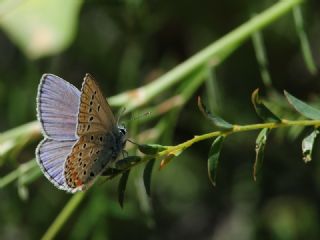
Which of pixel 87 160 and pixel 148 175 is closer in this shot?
pixel 148 175

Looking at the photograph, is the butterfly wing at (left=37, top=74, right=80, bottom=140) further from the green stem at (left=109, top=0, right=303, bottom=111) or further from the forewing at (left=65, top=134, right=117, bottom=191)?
the green stem at (left=109, top=0, right=303, bottom=111)

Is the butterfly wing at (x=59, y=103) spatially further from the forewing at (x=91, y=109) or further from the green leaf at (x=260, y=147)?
the green leaf at (x=260, y=147)

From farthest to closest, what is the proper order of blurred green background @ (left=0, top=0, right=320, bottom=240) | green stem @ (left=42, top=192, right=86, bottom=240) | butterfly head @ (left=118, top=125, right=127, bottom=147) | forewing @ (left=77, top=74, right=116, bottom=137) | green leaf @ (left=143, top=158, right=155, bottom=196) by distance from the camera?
blurred green background @ (left=0, top=0, right=320, bottom=240) < green stem @ (left=42, top=192, right=86, bottom=240) < butterfly head @ (left=118, top=125, right=127, bottom=147) < forewing @ (left=77, top=74, right=116, bottom=137) < green leaf @ (left=143, top=158, right=155, bottom=196)

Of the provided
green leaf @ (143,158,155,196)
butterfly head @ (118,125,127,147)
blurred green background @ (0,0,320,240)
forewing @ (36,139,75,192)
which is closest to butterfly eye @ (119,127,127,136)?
butterfly head @ (118,125,127,147)

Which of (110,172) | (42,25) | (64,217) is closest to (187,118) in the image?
(42,25)

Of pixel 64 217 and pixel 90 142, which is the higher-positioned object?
pixel 90 142

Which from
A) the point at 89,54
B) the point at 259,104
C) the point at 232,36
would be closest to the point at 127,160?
the point at 259,104

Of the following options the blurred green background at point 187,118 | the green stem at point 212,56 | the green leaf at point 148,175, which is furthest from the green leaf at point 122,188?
the blurred green background at point 187,118

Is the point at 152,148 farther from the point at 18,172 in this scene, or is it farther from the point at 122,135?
the point at 18,172
